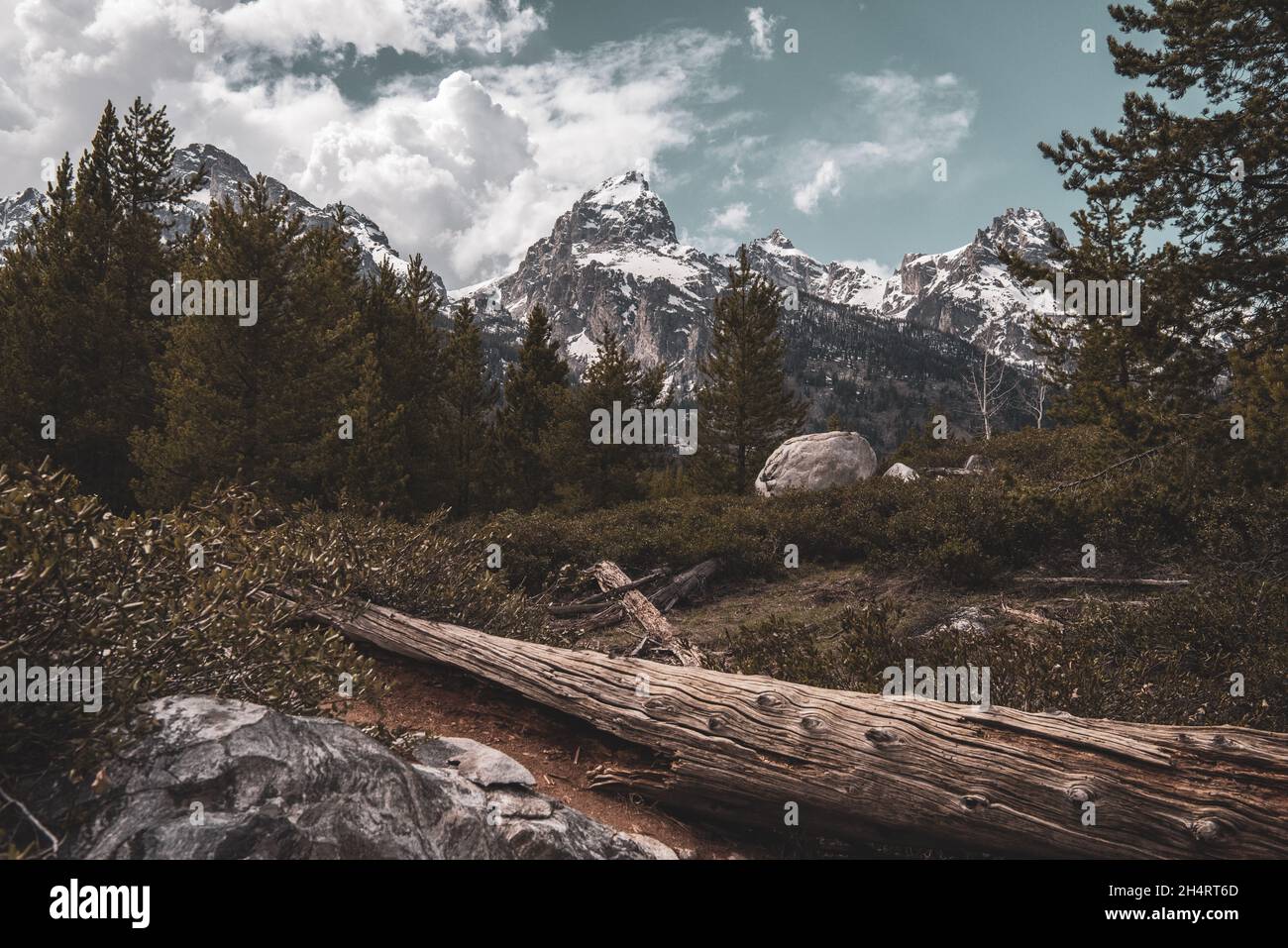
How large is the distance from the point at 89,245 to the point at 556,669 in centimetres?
1899

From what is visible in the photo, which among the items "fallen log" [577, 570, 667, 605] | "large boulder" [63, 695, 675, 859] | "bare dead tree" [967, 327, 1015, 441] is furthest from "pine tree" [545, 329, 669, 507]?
"large boulder" [63, 695, 675, 859]

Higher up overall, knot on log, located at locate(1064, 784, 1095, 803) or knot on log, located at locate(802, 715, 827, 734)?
knot on log, located at locate(802, 715, 827, 734)

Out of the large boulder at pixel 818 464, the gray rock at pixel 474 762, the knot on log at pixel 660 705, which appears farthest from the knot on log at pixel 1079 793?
the large boulder at pixel 818 464

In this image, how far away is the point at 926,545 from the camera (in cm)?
1222

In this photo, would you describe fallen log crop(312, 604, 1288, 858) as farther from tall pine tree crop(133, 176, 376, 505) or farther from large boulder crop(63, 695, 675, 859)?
tall pine tree crop(133, 176, 376, 505)

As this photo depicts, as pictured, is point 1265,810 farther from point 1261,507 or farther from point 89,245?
point 89,245

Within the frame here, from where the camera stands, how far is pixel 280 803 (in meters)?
2.75

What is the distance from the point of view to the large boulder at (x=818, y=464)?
76.8 feet

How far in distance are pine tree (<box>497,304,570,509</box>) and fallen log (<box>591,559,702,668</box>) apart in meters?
10.3

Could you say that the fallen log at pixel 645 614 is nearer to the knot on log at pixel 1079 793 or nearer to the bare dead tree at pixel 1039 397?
the knot on log at pixel 1079 793

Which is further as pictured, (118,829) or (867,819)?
(867,819)

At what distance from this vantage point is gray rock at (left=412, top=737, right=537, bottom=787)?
13.1ft

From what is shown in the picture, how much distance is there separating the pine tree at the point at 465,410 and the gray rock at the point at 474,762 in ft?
49.9
